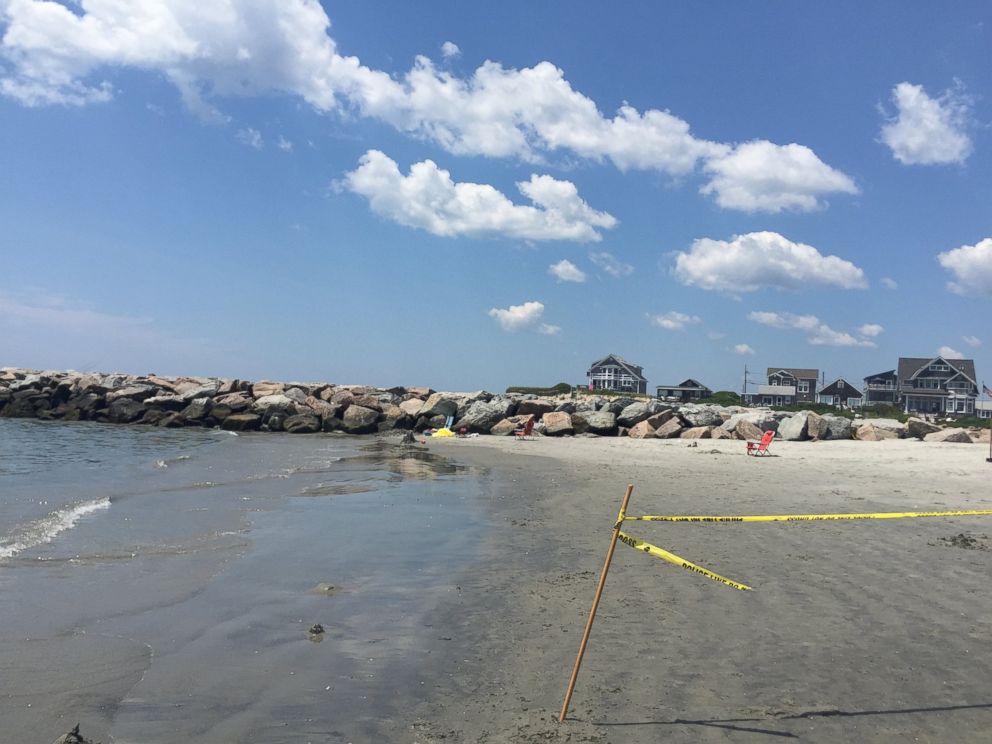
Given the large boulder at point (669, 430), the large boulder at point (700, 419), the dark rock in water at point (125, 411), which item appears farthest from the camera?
the dark rock in water at point (125, 411)

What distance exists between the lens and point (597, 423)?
32.8 metres

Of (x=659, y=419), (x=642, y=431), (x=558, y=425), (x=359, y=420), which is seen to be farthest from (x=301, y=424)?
(x=659, y=419)

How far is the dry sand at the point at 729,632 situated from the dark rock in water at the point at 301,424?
84.8 feet

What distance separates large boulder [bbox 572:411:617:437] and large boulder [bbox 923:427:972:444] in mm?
12431

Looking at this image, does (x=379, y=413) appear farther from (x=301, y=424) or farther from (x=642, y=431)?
(x=642, y=431)

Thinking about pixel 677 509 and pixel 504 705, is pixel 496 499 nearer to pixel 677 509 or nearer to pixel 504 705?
pixel 677 509

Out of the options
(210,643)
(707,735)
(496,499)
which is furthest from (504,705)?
(496,499)

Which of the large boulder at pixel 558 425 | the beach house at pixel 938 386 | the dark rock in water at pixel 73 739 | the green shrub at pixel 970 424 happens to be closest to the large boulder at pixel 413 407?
the large boulder at pixel 558 425

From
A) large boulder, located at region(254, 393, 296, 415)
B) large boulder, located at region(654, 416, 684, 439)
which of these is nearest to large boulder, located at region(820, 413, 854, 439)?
large boulder, located at region(654, 416, 684, 439)

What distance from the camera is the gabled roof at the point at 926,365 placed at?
8156 centimetres

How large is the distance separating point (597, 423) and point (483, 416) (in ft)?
19.1

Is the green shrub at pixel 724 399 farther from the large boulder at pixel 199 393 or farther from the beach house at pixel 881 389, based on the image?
the large boulder at pixel 199 393

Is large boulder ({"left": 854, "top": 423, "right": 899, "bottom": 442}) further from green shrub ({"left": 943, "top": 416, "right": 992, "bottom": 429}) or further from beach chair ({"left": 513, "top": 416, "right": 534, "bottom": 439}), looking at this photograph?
green shrub ({"left": 943, "top": 416, "right": 992, "bottom": 429})

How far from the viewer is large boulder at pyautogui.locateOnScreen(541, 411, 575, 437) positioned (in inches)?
1277
